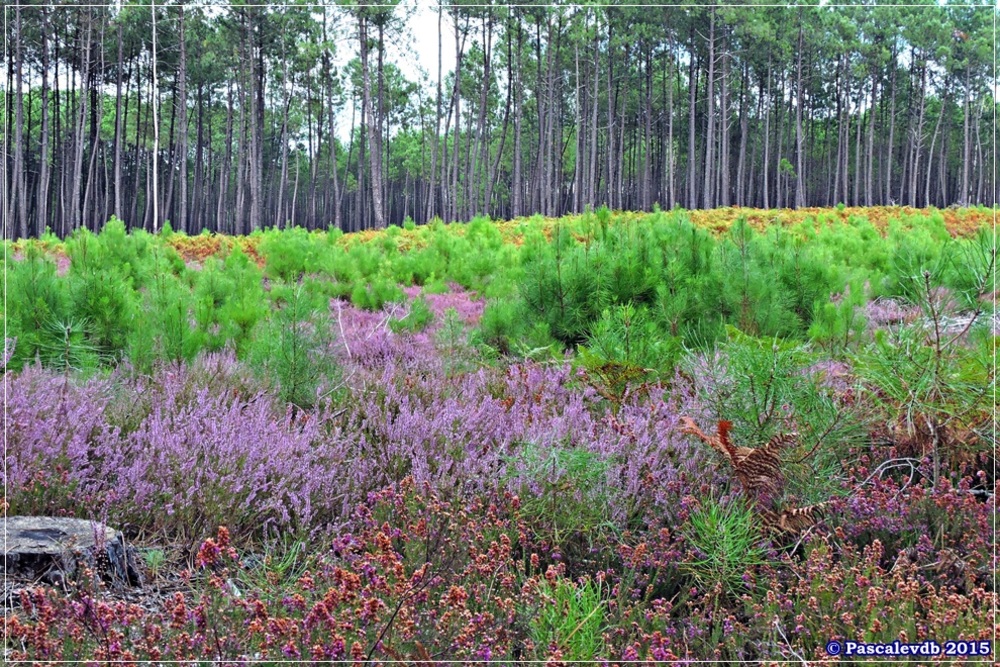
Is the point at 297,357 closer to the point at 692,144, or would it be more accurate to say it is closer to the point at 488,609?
the point at 488,609

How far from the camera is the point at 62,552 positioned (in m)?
2.04

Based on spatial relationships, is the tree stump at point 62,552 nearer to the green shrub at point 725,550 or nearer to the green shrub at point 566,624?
the green shrub at point 566,624

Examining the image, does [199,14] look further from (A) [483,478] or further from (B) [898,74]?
(B) [898,74]

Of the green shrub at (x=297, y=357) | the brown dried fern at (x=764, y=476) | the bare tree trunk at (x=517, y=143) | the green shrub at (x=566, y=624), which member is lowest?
the green shrub at (x=566, y=624)

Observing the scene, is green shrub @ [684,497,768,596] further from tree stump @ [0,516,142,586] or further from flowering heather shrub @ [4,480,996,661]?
tree stump @ [0,516,142,586]

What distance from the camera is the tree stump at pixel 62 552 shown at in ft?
6.68

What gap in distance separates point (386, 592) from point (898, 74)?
56.9 m

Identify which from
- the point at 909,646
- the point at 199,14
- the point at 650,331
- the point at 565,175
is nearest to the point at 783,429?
the point at 909,646

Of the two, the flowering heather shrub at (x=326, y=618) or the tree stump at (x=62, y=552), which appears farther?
the tree stump at (x=62, y=552)

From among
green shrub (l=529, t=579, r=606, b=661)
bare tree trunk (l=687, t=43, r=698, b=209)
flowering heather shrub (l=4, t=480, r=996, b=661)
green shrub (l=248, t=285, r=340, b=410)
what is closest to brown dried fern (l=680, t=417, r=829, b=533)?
flowering heather shrub (l=4, t=480, r=996, b=661)

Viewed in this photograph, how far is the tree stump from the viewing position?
2.04m

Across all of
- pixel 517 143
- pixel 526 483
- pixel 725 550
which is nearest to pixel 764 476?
pixel 725 550

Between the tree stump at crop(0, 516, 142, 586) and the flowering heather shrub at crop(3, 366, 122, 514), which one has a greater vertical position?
the flowering heather shrub at crop(3, 366, 122, 514)

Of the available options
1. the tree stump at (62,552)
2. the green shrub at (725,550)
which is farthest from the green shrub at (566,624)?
the tree stump at (62,552)
